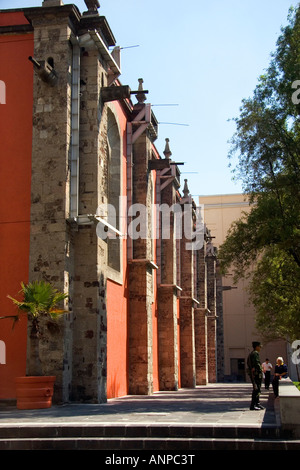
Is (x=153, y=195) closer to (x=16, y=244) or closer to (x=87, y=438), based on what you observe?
(x=16, y=244)

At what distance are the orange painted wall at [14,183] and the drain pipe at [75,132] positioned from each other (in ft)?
3.65

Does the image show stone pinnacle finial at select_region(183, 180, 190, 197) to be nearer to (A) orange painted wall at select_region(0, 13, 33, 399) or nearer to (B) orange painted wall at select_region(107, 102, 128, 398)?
(B) orange painted wall at select_region(107, 102, 128, 398)

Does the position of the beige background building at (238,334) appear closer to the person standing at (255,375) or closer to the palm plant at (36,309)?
the palm plant at (36,309)

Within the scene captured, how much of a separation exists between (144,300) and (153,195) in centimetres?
609

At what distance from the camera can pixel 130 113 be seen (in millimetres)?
19844

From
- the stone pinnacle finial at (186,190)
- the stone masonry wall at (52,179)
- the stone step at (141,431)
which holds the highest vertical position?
the stone pinnacle finial at (186,190)

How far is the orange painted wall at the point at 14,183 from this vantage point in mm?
13648

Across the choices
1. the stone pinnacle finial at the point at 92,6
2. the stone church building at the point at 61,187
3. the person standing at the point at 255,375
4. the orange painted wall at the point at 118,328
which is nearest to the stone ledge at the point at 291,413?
the person standing at the point at 255,375

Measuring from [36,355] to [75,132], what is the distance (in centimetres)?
532

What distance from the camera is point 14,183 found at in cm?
1438

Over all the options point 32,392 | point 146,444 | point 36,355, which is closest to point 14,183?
point 36,355

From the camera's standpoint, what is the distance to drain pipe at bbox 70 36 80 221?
45.4 ft

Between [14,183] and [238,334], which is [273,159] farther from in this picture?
[238,334]

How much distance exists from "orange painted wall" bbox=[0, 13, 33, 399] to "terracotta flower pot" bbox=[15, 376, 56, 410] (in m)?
1.96
